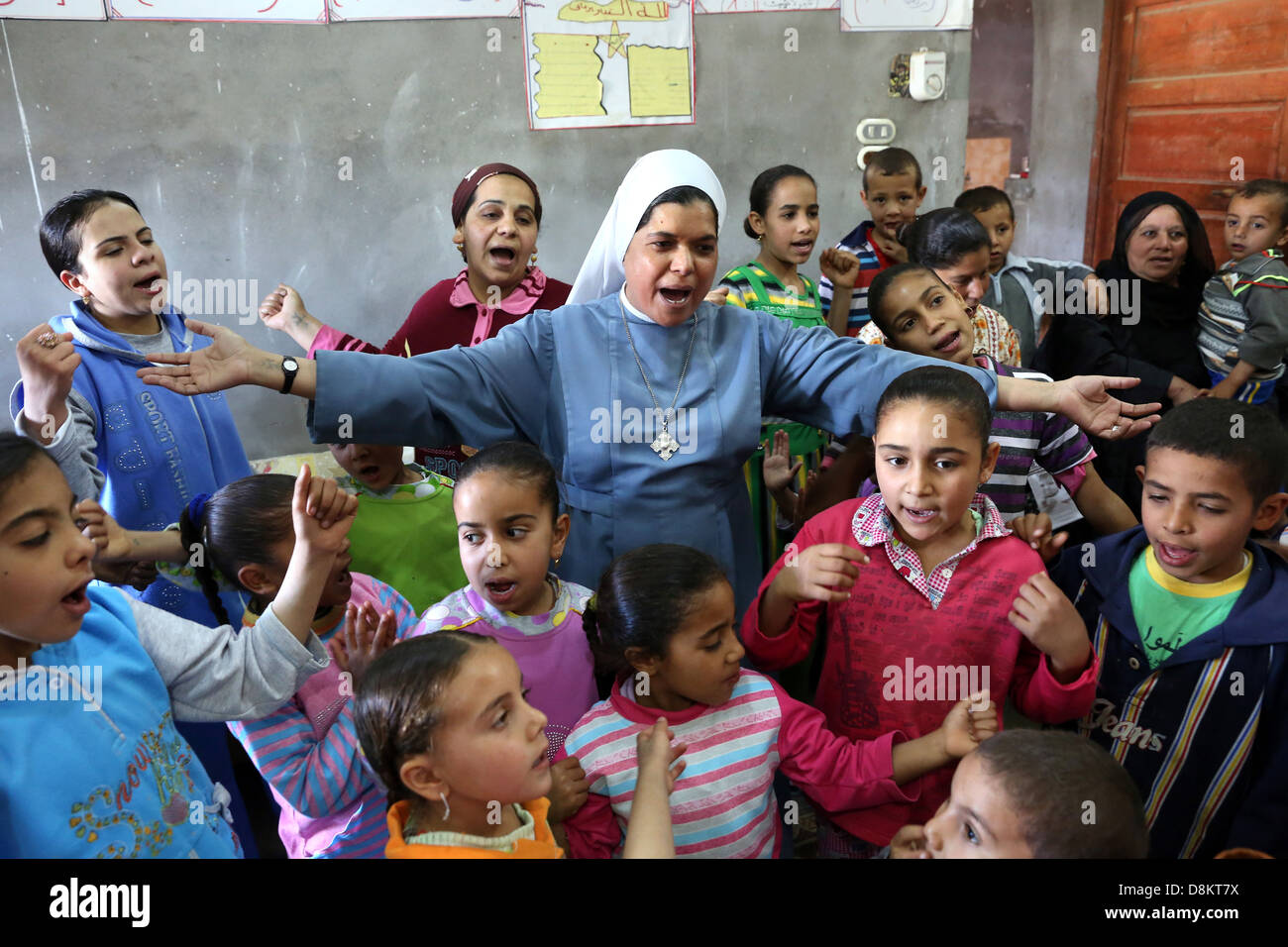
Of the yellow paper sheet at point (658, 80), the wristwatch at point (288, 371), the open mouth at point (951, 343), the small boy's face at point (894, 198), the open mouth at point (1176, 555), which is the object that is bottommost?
the open mouth at point (1176, 555)

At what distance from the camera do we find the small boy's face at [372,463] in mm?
2334

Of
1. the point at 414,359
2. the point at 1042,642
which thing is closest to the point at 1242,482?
the point at 1042,642

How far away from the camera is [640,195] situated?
2082 mm

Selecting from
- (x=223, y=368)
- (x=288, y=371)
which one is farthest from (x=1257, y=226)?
(x=223, y=368)

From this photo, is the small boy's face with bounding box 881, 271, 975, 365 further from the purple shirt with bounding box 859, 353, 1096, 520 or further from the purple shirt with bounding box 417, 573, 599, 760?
the purple shirt with bounding box 417, 573, 599, 760

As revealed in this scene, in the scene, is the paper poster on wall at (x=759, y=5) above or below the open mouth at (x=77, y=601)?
above

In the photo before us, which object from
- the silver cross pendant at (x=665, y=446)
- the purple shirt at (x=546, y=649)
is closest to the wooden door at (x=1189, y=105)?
the silver cross pendant at (x=665, y=446)

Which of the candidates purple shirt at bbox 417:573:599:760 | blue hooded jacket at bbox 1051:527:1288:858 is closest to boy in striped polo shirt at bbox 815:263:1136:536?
blue hooded jacket at bbox 1051:527:1288:858

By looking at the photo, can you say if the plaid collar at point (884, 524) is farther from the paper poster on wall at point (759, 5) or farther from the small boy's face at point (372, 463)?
the paper poster on wall at point (759, 5)

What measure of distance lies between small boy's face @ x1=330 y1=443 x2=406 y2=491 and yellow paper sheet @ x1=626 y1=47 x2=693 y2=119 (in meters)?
2.43

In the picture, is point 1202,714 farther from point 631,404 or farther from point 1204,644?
point 631,404

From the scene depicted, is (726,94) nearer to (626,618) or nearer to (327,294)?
(327,294)

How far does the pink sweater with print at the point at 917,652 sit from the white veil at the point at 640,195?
33.2 inches

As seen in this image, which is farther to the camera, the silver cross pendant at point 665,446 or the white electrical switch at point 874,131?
the white electrical switch at point 874,131
